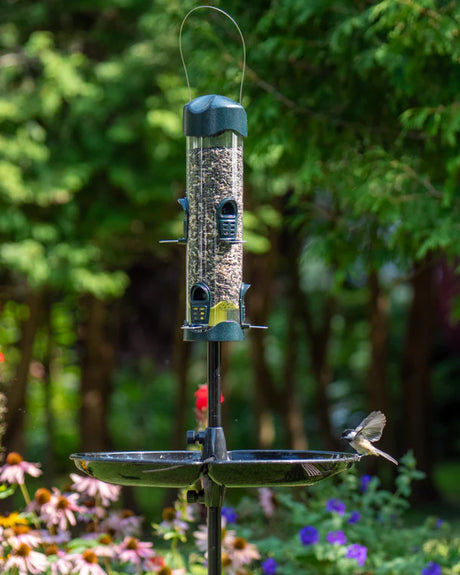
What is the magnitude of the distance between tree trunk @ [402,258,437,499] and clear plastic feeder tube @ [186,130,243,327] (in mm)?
8287

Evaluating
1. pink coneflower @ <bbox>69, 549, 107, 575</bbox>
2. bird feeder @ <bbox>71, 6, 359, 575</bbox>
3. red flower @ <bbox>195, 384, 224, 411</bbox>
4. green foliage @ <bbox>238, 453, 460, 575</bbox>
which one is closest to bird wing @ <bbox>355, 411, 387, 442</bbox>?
bird feeder @ <bbox>71, 6, 359, 575</bbox>

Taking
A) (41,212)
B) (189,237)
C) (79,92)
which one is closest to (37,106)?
(79,92)

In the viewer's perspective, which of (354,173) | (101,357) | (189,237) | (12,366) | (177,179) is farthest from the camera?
(12,366)

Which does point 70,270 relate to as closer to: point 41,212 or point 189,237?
point 41,212

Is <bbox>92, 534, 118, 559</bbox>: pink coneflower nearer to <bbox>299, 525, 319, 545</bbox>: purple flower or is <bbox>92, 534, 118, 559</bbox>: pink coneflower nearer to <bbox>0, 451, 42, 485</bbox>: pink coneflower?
<bbox>0, 451, 42, 485</bbox>: pink coneflower

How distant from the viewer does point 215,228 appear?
327cm

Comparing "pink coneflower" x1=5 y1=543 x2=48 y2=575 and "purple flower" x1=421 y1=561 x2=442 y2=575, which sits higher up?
"pink coneflower" x1=5 y1=543 x2=48 y2=575

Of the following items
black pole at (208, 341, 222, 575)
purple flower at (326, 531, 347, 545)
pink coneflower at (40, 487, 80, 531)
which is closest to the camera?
black pole at (208, 341, 222, 575)

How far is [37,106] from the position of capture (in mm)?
8031

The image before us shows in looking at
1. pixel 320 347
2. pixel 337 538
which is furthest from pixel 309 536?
pixel 320 347

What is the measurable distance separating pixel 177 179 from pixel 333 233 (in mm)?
2380

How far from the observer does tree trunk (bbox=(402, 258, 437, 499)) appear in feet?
37.3

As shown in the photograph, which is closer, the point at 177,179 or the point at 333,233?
the point at 333,233

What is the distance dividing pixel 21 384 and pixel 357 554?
6.35 metres
